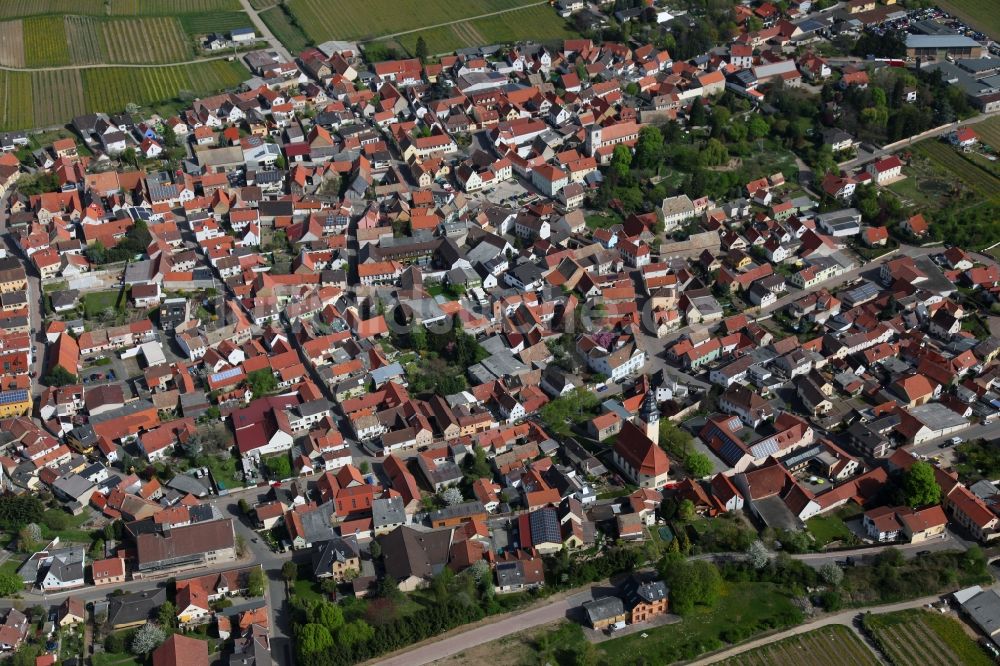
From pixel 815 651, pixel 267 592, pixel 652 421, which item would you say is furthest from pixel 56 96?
pixel 815 651

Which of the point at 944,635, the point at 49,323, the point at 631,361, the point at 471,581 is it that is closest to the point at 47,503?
the point at 49,323

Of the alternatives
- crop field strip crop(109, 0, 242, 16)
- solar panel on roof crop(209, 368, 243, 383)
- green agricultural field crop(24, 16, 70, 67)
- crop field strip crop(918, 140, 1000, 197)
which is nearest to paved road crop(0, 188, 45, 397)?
solar panel on roof crop(209, 368, 243, 383)

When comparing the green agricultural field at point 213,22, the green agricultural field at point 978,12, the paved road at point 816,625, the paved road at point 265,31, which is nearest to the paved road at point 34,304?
the paved road at point 265,31

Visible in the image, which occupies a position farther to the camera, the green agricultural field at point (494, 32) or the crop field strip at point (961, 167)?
the green agricultural field at point (494, 32)

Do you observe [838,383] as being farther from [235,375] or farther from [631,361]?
[235,375]

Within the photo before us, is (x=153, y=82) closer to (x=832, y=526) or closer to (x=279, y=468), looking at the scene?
(x=279, y=468)

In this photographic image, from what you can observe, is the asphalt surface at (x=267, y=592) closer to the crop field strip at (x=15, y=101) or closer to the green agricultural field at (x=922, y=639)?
the green agricultural field at (x=922, y=639)
